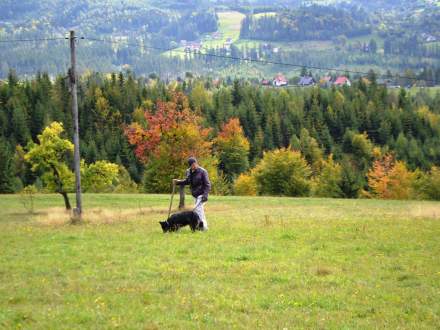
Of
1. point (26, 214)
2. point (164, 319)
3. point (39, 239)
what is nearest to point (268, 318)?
point (164, 319)

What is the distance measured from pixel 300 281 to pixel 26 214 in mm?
31260

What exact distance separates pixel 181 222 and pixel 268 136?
13141cm

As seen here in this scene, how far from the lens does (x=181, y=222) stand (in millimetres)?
24016

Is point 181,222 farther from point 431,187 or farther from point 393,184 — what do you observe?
point 393,184

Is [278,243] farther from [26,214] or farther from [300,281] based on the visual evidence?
[26,214]

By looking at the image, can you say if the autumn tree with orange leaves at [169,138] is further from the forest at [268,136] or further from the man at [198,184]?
the forest at [268,136]

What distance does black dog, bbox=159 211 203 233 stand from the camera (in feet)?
78.3

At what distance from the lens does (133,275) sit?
16.2 metres

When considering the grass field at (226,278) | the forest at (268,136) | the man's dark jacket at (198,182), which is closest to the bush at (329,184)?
the forest at (268,136)

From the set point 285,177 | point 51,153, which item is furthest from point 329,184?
point 51,153

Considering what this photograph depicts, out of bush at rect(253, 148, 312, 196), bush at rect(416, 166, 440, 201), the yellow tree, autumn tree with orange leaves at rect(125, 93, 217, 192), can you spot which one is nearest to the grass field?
autumn tree with orange leaves at rect(125, 93, 217, 192)

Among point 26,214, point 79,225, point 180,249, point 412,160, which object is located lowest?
point 412,160

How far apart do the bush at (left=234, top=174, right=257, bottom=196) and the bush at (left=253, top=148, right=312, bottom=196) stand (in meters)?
6.40

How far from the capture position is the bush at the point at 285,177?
95125 millimetres
